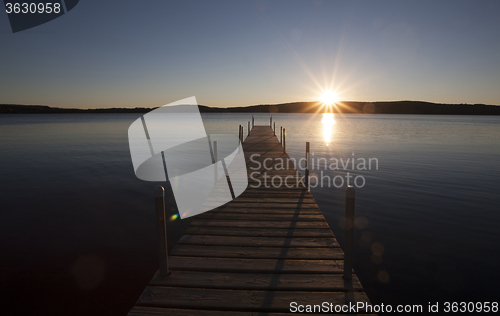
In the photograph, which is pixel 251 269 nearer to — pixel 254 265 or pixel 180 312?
pixel 254 265

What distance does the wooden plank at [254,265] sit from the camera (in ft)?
14.4

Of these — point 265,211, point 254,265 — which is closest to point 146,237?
point 265,211

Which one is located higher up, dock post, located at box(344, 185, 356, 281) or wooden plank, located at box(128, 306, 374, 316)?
dock post, located at box(344, 185, 356, 281)

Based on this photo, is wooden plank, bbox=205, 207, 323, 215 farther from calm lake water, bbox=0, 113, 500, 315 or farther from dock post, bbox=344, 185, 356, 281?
dock post, bbox=344, 185, 356, 281

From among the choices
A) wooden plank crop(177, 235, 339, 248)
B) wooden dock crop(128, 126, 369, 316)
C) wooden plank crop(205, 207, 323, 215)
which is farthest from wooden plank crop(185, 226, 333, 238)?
wooden plank crop(205, 207, 323, 215)

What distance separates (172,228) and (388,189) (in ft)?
34.5

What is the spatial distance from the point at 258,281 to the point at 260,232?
1.75 meters

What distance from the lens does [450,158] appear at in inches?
885

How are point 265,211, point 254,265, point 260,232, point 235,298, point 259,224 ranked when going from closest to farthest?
point 235,298 → point 254,265 → point 260,232 → point 259,224 → point 265,211

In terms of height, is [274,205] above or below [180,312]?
above

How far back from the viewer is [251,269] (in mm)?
4418

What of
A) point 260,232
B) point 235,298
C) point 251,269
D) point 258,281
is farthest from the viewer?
point 260,232

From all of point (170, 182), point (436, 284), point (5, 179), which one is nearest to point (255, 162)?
point (170, 182)

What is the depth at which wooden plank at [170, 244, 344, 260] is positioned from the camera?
483cm
